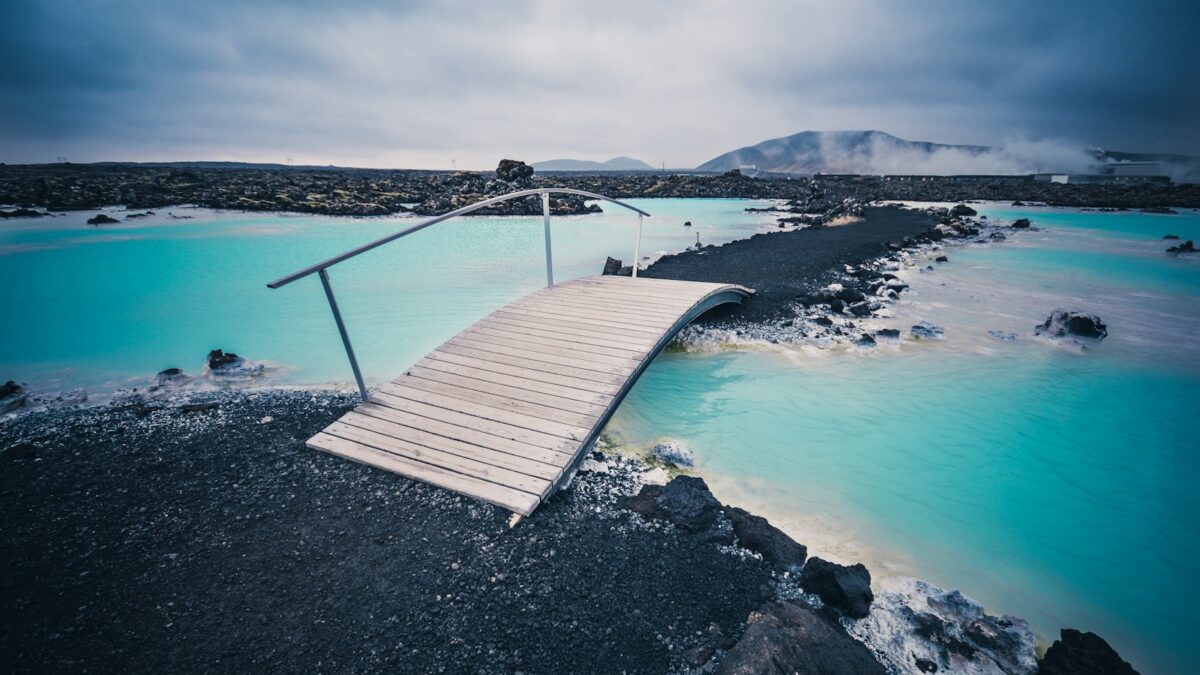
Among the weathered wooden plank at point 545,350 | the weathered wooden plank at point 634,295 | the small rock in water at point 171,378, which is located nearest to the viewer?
the weathered wooden plank at point 545,350

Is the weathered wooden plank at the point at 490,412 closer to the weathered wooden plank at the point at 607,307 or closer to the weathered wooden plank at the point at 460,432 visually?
the weathered wooden plank at the point at 460,432

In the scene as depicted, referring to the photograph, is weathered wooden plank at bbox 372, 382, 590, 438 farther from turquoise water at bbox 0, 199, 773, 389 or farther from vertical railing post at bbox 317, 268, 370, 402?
turquoise water at bbox 0, 199, 773, 389

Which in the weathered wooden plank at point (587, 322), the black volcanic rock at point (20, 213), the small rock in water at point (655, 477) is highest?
the black volcanic rock at point (20, 213)

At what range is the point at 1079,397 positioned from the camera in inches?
295

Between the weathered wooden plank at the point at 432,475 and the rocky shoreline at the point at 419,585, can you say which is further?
the weathered wooden plank at the point at 432,475

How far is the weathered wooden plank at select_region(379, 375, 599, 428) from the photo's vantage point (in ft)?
14.9

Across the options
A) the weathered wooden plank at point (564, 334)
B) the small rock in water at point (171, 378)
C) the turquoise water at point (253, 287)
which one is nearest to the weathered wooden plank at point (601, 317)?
the weathered wooden plank at point (564, 334)

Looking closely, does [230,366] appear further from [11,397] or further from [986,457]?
[986,457]

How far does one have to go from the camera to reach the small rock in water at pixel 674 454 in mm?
5273

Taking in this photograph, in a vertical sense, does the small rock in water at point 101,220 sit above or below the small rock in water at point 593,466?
above

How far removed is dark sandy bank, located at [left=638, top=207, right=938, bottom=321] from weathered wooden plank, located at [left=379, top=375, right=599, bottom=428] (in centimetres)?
574

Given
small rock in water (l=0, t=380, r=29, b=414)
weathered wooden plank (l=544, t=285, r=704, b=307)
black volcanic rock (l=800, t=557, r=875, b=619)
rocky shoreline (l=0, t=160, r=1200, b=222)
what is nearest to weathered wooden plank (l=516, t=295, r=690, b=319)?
weathered wooden plank (l=544, t=285, r=704, b=307)

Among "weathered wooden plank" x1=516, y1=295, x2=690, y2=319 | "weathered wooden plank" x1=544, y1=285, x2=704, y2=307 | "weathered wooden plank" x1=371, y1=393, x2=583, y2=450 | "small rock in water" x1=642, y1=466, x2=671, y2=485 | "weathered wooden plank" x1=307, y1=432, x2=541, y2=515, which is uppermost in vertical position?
"weathered wooden plank" x1=544, y1=285, x2=704, y2=307

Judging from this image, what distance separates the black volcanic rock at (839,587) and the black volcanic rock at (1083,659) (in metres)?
1.00
